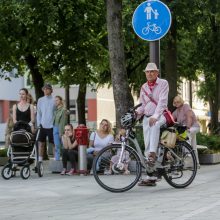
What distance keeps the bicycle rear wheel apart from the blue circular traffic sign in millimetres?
2712

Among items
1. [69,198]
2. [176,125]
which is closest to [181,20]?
[176,125]

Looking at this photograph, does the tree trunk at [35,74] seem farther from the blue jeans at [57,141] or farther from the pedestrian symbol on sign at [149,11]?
the pedestrian symbol on sign at [149,11]

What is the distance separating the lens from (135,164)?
37.0 ft

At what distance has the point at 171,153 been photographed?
464 inches

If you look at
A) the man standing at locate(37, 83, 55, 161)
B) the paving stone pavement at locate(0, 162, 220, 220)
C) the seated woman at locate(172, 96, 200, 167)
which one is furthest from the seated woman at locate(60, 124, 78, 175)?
the seated woman at locate(172, 96, 200, 167)

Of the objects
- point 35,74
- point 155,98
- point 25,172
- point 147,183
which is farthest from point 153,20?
point 35,74

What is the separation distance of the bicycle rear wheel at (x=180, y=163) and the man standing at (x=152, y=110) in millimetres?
320

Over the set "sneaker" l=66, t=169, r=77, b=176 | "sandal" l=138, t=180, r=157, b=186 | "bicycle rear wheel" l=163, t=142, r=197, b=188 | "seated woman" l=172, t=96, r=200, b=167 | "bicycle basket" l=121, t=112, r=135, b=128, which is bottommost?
"sandal" l=138, t=180, r=157, b=186

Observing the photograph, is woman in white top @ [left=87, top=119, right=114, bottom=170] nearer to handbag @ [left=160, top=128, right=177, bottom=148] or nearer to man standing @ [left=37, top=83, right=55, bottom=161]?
man standing @ [left=37, top=83, right=55, bottom=161]

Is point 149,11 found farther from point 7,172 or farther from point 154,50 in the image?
point 7,172

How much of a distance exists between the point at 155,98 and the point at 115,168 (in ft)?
4.45

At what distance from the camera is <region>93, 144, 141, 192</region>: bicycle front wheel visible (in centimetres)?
1113

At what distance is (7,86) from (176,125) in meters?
48.4

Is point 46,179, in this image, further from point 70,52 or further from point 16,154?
point 70,52
